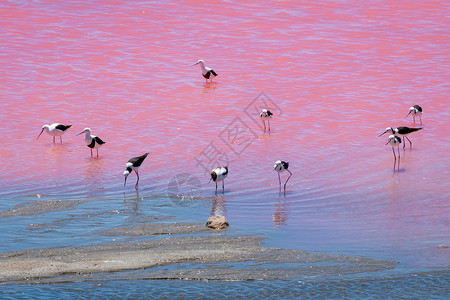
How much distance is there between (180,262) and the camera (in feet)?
32.3

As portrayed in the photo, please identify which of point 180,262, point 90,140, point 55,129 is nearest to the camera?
point 180,262

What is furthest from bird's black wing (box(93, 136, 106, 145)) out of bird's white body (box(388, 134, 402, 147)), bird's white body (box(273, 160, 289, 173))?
bird's white body (box(388, 134, 402, 147))

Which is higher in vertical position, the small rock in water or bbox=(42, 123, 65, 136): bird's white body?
bbox=(42, 123, 65, 136): bird's white body

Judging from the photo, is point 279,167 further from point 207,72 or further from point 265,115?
point 207,72

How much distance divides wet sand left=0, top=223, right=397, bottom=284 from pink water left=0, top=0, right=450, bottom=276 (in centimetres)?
59

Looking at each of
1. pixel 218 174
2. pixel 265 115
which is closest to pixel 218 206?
pixel 218 174

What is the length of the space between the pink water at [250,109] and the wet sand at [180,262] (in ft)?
1.94

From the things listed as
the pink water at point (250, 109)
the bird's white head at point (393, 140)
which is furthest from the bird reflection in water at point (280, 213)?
the bird's white head at point (393, 140)

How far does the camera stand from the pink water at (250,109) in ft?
43.0

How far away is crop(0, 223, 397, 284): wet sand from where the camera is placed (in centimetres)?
930

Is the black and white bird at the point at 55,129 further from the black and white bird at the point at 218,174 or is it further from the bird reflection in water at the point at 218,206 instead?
the bird reflection in water at the point at 218,206

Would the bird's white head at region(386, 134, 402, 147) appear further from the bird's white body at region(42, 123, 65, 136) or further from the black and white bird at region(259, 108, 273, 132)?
the bird's white body at region(42, 123, 65, 136)

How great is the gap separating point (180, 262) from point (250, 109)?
11.6m

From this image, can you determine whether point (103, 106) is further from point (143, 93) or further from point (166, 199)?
point (166, 199)
